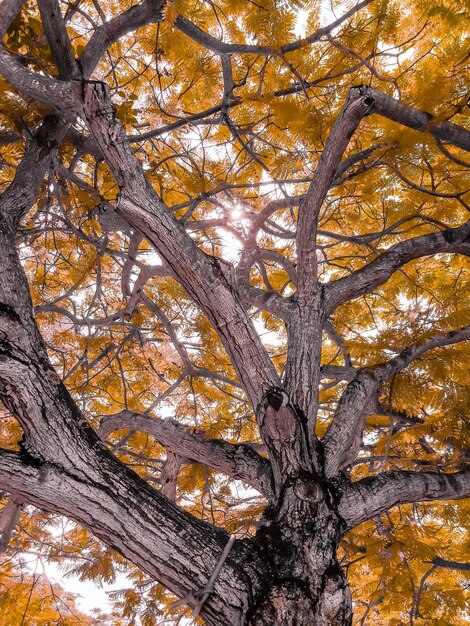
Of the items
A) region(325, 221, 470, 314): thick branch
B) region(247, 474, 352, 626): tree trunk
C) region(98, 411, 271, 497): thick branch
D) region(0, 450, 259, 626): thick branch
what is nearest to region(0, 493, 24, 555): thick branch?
region(0, 450, 259, 626): thick branch

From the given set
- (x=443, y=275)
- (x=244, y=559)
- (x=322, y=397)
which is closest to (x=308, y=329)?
(x=244, y=559)

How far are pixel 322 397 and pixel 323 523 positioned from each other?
8.00ft

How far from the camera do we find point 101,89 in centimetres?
191

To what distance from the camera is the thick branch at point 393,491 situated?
2104 mm

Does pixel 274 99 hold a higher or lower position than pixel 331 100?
lower

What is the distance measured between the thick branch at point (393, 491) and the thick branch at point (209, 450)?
40cm

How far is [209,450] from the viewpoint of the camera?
2.39 m

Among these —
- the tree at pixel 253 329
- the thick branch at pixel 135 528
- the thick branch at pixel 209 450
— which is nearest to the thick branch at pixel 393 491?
the tree at pixel 253 329

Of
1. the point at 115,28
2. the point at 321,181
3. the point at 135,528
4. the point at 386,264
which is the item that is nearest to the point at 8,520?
the point at 135,528

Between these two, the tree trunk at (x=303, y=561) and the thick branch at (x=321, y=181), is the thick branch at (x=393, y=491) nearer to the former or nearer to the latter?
the tree trunk at (x=303, y=561)

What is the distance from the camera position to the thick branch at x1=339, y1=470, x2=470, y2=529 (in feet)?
6.90

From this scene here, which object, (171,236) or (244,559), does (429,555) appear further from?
(171,236)

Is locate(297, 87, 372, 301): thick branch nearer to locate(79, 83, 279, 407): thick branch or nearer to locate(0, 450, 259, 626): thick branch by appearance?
locate(79, 83, 279, 407): thick branch

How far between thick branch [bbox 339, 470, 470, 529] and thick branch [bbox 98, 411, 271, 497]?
1.30ft
